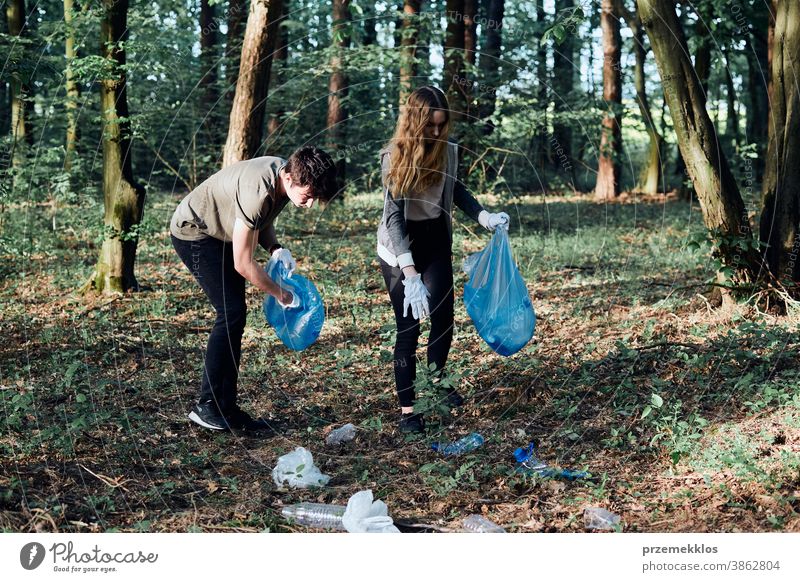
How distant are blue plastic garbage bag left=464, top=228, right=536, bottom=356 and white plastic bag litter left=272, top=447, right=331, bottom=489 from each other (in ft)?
3.77

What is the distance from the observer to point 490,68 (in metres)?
12.1

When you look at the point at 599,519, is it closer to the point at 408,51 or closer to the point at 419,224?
the point at 419,224

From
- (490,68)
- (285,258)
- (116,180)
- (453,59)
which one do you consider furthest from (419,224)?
(490,68)

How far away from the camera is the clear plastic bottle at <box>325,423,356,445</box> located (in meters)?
4.05

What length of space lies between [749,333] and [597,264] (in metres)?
3.68

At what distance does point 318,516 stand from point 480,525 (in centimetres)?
64

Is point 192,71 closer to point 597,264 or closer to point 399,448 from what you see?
point 597,264

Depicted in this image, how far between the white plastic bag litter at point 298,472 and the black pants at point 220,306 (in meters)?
0.65

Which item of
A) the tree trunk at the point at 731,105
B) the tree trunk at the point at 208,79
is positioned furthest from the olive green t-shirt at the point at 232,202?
the tree trunk at the point at 208,79

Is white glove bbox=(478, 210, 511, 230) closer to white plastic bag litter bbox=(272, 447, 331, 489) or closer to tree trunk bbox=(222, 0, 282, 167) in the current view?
white plastic bag litter bbox=(272, 447, 331, 489)

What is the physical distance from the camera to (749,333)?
4855 mm

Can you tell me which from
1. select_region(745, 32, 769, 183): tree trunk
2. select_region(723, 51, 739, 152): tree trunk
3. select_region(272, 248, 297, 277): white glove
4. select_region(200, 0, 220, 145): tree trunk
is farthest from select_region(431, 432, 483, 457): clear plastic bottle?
select_region(745, 32, 769, 183): tree trunk

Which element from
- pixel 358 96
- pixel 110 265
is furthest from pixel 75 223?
pixel 358 96

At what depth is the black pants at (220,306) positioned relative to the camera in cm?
393
